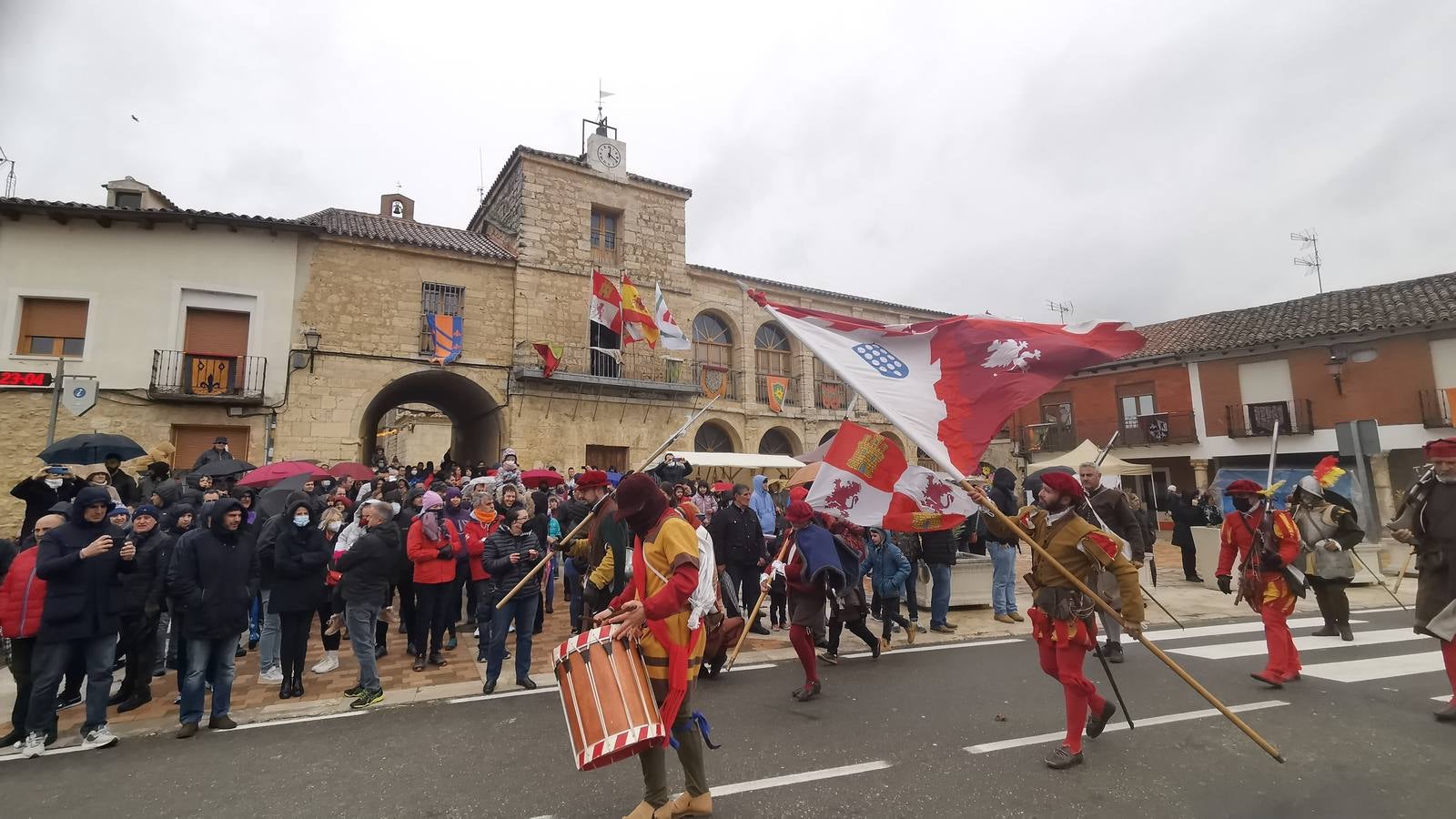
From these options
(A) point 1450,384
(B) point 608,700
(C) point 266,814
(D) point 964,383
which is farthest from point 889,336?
(A) point 1450,384

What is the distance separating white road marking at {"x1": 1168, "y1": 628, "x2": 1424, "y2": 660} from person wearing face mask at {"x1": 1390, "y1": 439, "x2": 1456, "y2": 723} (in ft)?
5.71

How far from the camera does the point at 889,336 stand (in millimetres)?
5344

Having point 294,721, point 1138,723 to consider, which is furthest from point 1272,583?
point 294,721

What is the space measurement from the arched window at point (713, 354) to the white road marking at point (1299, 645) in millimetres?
15814

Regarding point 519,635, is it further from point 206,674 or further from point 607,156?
point 607,156

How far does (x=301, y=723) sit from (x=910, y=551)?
6.50 m

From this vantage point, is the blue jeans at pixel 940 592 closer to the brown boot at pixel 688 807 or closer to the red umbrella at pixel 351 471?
the brown boot at pixel 688 807

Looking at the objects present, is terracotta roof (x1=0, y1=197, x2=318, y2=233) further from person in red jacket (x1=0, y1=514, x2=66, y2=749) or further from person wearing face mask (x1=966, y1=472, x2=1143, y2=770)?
person wearing face mask (x1=966, y1=472, x2=1143, y2=770)

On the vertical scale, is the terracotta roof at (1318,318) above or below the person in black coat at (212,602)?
above

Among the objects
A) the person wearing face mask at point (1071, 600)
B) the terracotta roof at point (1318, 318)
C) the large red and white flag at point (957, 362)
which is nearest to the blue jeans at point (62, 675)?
the large red and white flag at point (957, 362)

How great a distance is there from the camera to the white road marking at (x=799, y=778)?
151 inches

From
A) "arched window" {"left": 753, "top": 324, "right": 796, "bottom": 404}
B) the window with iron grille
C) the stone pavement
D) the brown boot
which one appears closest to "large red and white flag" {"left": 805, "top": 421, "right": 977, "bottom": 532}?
the stone pavement

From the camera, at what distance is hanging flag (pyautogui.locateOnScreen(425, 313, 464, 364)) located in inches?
668

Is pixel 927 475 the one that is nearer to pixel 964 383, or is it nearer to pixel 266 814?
pixel 964 383
